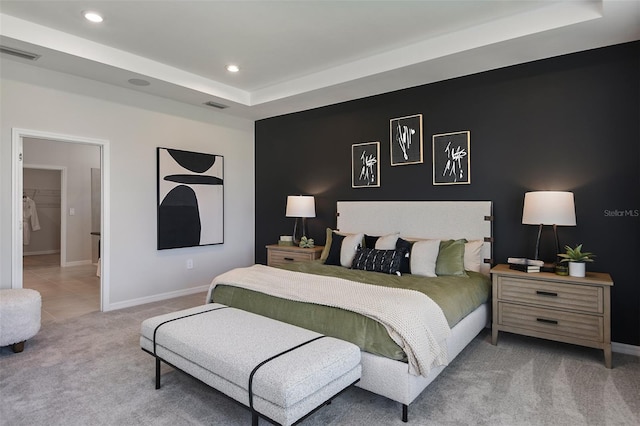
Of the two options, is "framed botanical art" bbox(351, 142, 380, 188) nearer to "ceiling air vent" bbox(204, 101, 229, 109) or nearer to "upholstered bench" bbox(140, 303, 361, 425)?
"ceiling air vent" bbox(204, 101, 229, 109)

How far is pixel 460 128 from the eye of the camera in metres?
4.00

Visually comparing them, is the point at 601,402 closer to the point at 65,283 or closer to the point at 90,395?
the point at 90,395

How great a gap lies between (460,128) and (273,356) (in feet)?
10.4

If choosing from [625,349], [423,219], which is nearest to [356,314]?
[423,219]

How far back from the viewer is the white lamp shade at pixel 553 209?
307 centimetres

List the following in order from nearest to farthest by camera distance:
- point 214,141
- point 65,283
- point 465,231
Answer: point 465,231 < point 214,141 < point 65,283

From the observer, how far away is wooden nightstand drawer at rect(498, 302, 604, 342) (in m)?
2.87

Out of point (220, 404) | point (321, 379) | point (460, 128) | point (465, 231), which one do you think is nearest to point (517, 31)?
point (460, 128)

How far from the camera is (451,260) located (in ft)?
11.4

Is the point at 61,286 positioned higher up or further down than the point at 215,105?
further down

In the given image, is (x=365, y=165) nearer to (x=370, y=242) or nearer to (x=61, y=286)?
(x=370, y=242)

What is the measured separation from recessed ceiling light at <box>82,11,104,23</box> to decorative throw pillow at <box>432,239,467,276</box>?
3607 mm

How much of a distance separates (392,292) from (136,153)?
363 centimetres

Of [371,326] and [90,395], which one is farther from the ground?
[371,326]
